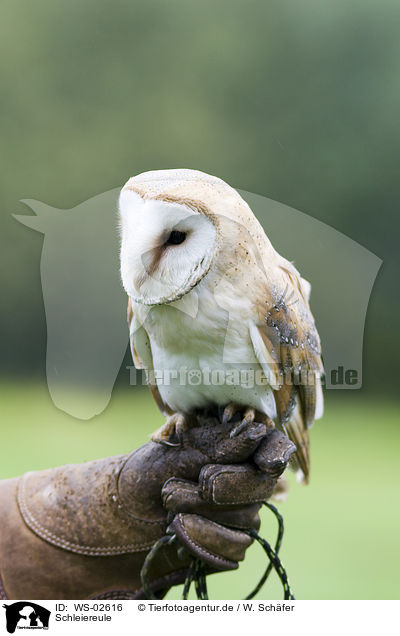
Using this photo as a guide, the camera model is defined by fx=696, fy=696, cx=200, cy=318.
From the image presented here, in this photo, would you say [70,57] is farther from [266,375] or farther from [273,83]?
[266,375]

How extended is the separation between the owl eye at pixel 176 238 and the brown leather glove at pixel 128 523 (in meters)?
0.28

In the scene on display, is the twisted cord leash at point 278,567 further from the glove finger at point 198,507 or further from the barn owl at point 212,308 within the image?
the barn owl at point 212,308

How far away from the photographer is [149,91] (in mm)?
1892

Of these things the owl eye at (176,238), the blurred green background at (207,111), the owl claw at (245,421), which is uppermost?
the blurred green background at (207,111)

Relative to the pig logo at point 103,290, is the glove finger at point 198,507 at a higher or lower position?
lower

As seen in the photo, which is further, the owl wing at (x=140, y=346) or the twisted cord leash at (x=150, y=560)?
the owl wing at (x=140, y=346)

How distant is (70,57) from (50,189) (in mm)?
342

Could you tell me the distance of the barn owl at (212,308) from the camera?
2.97 feet
